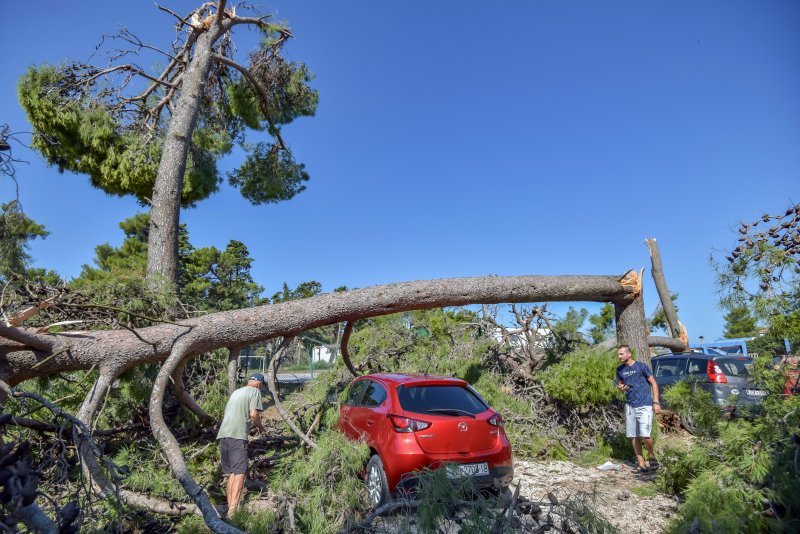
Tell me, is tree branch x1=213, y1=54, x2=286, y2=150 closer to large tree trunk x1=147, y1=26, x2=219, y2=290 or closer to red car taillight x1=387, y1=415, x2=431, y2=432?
large tree trunk x1=147, y1=26, x2=219, y2=290

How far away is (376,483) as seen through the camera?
475 centimetres

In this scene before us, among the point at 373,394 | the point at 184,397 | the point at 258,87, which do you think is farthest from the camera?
the point at 258,87

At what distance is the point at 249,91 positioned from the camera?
11.0 m

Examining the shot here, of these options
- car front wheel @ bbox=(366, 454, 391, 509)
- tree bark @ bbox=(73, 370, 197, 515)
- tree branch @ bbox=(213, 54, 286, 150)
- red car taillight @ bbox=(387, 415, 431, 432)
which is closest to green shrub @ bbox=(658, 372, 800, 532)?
red car taillight @ bbox=(387, 415, 431, 432)

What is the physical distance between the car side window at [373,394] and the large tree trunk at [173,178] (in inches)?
159

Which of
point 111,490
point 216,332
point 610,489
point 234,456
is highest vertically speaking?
point 216,332

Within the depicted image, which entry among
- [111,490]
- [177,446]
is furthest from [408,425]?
[111,490]

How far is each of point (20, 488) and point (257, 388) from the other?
4233mm

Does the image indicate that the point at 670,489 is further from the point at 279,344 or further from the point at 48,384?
the point at 48,384

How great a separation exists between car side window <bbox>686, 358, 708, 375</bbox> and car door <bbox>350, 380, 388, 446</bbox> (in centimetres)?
657

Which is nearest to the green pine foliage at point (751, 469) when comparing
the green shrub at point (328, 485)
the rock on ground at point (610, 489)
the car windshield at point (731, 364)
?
the rock on ground at point (610, 489)

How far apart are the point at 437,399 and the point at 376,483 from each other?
1.02m

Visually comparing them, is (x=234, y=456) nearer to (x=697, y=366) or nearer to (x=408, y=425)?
(x=408, y=425)

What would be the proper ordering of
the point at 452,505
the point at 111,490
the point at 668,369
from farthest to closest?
the point at 668,369 < the point at 111,490 < the point at 452,505
